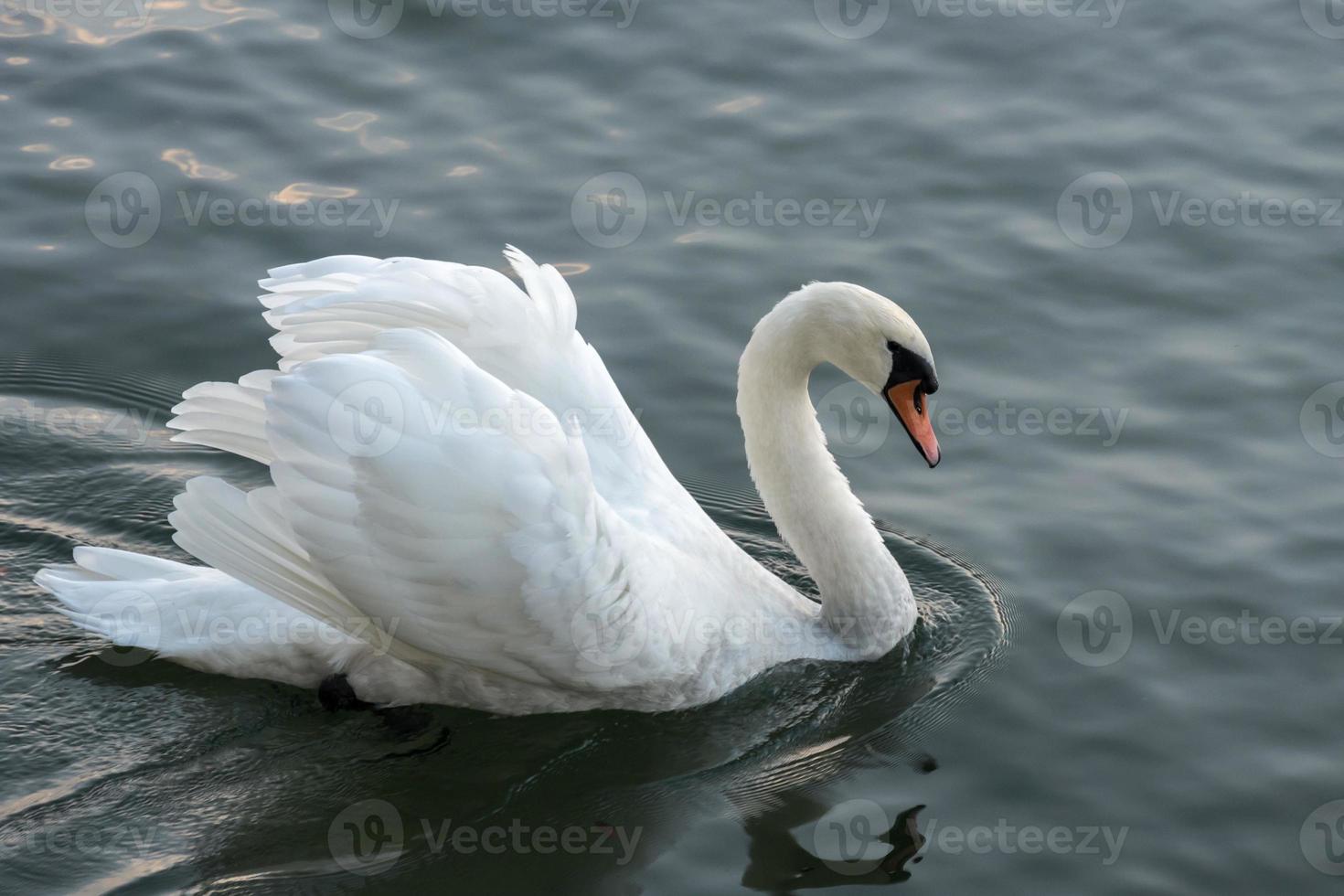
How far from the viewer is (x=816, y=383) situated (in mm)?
9539

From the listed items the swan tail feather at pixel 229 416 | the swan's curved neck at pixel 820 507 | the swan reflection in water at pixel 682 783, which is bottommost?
the swan reflection in water at pixel 682 783

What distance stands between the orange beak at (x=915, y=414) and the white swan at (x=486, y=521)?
0.04ft

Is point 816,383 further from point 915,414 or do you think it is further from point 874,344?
point 874,344

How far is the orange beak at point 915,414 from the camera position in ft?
24.5

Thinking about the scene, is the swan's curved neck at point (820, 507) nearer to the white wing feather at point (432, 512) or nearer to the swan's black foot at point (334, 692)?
the white wing feather at point (432, 512)

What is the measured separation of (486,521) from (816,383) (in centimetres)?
350

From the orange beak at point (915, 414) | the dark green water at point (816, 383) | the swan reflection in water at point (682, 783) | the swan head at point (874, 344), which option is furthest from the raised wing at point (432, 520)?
the orange beak at point (915, 414)

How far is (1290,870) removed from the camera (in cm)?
659

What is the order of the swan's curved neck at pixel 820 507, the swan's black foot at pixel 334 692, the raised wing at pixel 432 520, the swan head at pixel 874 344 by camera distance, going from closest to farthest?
1. the raised wing at pixel 432 520
2. the swan's black foot at pixel 334 692
3. the swan head at pixel 874 344
4. the swan's curved neck at pixel 820 507

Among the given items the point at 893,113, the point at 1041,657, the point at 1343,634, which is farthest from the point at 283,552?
the point at 893,113

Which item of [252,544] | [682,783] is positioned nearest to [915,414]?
[682,783]

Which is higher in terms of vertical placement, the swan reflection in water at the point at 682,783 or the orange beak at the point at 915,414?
the orange beak at the point at 915,414

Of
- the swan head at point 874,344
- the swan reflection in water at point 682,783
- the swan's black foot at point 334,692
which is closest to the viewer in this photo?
the swan reflection in water at point 682,783

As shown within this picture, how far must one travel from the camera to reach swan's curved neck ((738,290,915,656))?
7.67 m
